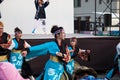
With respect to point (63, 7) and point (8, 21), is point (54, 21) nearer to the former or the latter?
point (63, 7)

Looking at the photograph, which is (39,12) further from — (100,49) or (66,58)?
(66,58)

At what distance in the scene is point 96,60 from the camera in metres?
12.8

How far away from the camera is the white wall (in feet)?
46.8

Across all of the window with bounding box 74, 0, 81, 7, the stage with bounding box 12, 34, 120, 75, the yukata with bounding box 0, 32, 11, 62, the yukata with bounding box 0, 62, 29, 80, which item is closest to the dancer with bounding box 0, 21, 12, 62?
the yukata with bounding box 0, 32, 11, 62

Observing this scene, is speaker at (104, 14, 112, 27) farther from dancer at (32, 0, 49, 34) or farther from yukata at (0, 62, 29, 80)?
yukata at (0, 62, 29, 80)

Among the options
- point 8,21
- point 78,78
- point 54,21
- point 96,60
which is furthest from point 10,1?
point 78,78

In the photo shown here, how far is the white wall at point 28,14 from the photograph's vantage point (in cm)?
1426

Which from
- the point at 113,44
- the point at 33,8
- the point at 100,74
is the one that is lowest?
the point at 100,74

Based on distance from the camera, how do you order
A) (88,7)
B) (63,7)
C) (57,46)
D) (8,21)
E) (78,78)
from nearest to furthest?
(78,78) < (57,46) < (8,21) < (63,7) < (88,7)

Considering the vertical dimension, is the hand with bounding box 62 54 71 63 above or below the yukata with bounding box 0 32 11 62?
below

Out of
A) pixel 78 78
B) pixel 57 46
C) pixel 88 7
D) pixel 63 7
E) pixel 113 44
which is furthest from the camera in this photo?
pixel 88 7

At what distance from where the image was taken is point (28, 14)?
1464 centimetres

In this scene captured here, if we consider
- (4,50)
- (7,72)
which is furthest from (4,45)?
(7,72)

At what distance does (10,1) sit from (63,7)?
1.96 meters
